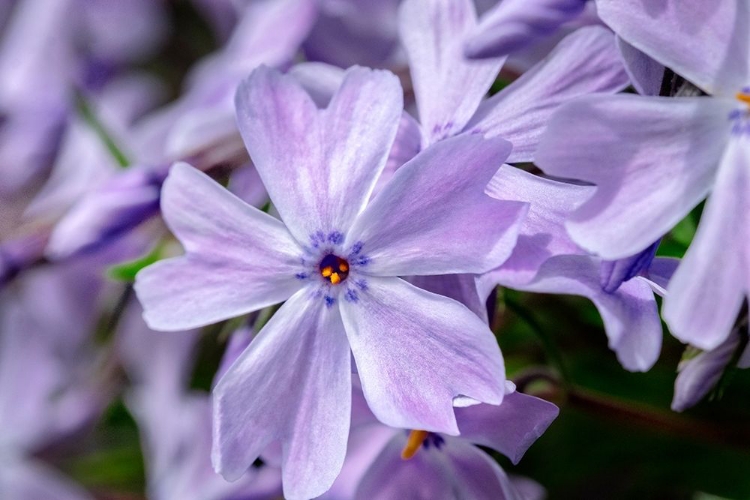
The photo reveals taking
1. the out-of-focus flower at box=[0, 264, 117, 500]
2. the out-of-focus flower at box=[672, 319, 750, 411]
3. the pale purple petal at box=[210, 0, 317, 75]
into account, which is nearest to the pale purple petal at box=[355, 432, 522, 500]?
the out-of-focus flower at box=[672, 319, 750, 411]

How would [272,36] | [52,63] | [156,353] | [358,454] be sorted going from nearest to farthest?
[358,454], [272,36], [156,353], [52,63]

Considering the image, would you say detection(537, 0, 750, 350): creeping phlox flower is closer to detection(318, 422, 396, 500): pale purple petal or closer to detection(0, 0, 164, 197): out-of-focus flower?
detection(318, 422, 396, 500): pale purple petal

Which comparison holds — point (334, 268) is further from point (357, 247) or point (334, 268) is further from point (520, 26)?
point (520, 26)

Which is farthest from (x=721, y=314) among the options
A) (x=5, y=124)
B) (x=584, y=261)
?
(x=5, y=124)

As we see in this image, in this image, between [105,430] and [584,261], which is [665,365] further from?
[105,430]

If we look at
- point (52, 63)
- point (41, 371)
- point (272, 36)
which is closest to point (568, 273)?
point (272, 36)
